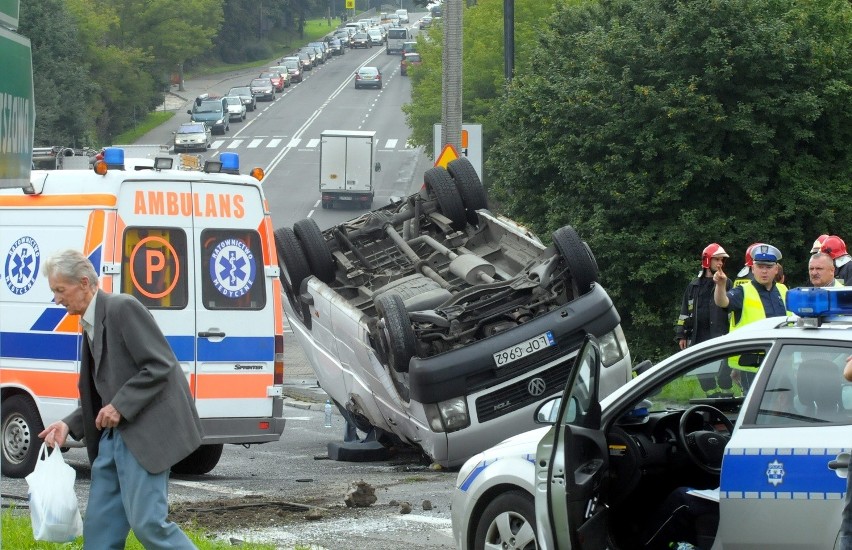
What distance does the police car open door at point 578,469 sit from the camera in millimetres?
5777

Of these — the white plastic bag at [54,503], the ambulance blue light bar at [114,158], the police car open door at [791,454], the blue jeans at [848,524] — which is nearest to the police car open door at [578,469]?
Result: the police car open door at [791,454]

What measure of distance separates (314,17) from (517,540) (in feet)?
498

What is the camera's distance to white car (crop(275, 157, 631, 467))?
10.5 m

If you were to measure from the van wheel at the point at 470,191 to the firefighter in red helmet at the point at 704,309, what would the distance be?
7.53 ft

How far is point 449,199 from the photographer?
13133mm

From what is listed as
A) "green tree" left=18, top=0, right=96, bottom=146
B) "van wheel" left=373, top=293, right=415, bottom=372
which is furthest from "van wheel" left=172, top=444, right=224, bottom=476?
"green tree" left=18, top=0, right=96, bottom=146

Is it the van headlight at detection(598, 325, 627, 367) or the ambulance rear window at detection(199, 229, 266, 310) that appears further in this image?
the ambulance rear window at detection(199, 229, 266, 310)

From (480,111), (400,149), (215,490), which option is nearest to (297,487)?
(215,490)

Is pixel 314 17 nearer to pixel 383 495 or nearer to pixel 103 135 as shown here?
pixel 103 135

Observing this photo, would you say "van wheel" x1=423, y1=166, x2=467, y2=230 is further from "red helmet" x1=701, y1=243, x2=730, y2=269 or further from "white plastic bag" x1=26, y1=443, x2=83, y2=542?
"white plastic bag" x1=26, y1=443, x2=83, y2=542

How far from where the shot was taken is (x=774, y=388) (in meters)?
5.59

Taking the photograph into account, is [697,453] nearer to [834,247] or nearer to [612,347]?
[612,347]

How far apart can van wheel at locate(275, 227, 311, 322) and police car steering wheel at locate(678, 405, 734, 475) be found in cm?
650

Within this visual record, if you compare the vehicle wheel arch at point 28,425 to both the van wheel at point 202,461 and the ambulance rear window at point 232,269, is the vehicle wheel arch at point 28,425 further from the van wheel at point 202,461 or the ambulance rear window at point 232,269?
the ambulance rear window at point 232,269
